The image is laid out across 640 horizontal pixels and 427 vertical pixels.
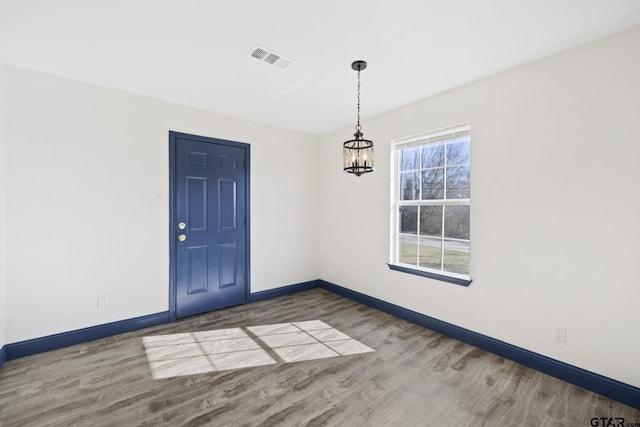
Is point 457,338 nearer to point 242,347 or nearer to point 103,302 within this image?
point 242,347

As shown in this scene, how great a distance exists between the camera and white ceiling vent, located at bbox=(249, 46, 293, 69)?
228cm

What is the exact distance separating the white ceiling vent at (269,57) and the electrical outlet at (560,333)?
10.3 ft

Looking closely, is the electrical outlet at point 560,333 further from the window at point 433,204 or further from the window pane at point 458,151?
the window pane at point 458,151

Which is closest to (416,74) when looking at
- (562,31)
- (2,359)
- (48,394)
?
(562,31)

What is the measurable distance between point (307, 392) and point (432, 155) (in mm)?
2715

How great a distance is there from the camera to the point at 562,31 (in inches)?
79.7

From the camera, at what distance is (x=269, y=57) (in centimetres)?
238

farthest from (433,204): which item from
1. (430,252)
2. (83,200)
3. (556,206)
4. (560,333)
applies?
(83,200)

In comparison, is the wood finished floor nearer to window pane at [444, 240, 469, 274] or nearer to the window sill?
the window sill

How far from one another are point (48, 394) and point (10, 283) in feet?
3.76

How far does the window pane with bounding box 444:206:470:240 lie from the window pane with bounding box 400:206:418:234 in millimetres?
392

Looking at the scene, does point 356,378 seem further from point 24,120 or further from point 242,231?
point 24,120

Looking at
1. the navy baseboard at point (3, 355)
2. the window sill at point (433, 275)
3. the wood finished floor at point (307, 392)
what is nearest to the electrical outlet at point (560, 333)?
the wood finished floor at point (307, 392)

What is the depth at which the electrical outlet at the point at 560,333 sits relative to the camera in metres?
2.27
